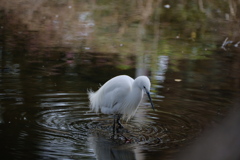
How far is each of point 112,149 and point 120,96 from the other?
0.89m

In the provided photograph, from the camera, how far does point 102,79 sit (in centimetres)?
782

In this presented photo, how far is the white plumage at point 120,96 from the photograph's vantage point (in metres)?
5.36

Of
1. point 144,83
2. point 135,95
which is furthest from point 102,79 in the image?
point 144,83

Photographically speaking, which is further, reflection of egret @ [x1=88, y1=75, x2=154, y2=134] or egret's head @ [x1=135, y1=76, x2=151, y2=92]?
reflection of egret @ [x1=88, y1=75, x2=154, y2=134]

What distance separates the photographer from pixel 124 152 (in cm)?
480

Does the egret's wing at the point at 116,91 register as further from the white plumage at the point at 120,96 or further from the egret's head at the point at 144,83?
the egret's head at the point at 144,83

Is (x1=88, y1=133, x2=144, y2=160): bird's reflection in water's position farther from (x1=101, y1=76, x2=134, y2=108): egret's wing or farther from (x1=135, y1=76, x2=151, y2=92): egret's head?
(x1=135, y1=76, x2=151, y2=92): egret's head

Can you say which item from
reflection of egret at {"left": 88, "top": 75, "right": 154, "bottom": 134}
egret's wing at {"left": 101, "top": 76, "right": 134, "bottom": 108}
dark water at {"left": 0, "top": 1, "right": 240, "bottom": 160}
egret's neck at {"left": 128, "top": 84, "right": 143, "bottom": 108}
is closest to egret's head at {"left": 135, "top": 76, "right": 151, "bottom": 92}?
reflection of egret at {"left": 88, "top": 75, "right": 154, "bottom": 134}

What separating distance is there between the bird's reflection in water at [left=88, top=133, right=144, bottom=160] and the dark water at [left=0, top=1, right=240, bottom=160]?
1cm

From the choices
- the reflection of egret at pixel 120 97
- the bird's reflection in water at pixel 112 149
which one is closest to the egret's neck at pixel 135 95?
the reflection of egret at pixel 120 97

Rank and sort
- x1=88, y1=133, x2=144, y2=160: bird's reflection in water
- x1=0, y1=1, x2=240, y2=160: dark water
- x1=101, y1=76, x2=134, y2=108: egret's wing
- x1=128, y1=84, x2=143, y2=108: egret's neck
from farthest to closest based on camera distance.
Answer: x1=101, y1=76, x2=134, y2=108: egret's wing, x1=128, y1=84, x2=143, y2=108: egret's neck, x1=0, y1=1, x2=240, y2=160: dark water, x1=88, y1=133, x2=144, y2=160: bird's reflection in water

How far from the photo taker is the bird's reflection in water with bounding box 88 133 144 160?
466 cm

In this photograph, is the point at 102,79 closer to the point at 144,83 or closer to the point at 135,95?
the point at 135,95

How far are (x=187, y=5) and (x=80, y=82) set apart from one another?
442 inches
